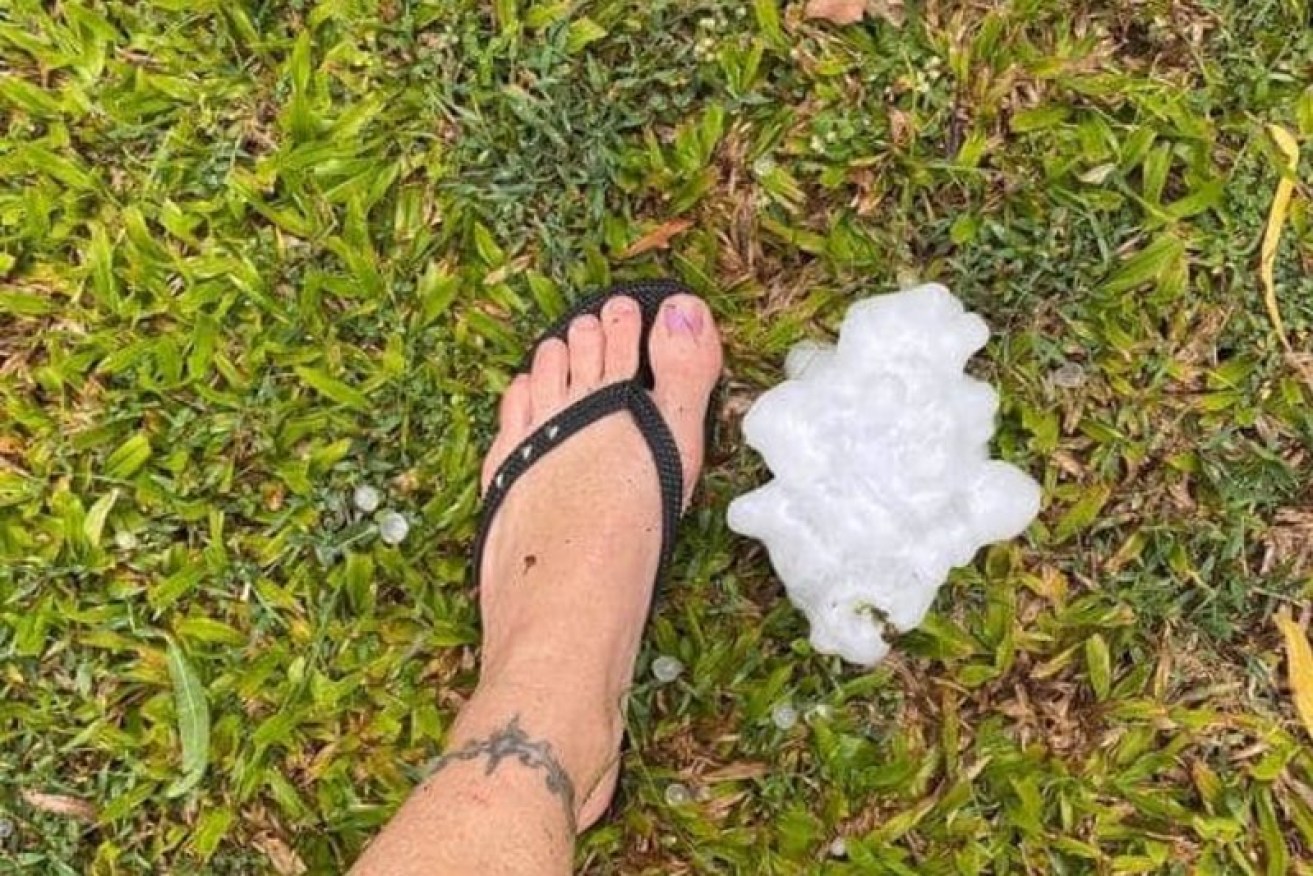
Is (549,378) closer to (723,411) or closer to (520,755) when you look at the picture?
(723,411)

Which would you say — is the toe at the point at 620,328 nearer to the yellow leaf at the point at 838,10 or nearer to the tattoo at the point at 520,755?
the yellow leaf at the point at 838,10

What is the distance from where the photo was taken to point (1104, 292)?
2.98 m

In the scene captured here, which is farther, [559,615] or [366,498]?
[366,498]

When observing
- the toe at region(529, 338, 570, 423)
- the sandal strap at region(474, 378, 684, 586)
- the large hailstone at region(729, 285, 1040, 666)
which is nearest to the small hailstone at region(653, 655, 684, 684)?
the sandal strap at region(474, 378, 684, 586)

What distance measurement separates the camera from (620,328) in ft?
10.0

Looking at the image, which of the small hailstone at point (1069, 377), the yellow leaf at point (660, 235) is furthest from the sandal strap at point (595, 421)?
the small hailstone at point (1069, 377)

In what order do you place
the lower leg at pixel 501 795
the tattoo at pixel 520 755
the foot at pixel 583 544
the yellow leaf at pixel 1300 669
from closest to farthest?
1. the lower leg at pixel 501 795
2. the tattoo at pixel 520 755
3. the foot at pixel 583 544
4. the yellow leaf at pixel 1300 669

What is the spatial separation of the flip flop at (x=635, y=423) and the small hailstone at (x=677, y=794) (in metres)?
0.37

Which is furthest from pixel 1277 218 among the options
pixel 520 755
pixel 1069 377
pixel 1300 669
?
pixel 520 755

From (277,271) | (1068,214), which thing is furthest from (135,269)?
(1068,214)

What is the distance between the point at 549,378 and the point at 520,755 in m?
0.71

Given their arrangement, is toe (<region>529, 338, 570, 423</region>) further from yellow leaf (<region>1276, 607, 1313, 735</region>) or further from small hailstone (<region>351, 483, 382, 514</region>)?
yellow leaf (<region>1276, 607, 1313, 735</region>)

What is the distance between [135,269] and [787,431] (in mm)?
1217

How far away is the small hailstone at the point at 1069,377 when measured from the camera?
2.99 m
